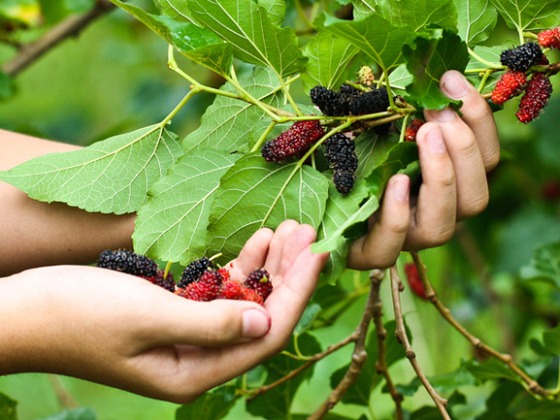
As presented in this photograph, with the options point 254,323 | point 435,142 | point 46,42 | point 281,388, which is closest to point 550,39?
point 435,142

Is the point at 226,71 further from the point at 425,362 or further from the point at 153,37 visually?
the point at 153,37

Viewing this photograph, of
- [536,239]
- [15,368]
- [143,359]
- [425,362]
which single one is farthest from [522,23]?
[425,362]

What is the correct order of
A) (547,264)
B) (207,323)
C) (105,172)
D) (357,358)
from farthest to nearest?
(547,264) → (357,358) → (105,172) → (207,323)

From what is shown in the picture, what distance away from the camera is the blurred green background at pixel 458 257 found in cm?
177

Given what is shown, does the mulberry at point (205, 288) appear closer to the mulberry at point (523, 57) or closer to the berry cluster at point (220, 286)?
the berry cluster at point (220, 286)

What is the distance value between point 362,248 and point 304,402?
1.51 meters

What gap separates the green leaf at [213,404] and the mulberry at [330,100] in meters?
0.43

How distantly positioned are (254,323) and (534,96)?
1.09ft

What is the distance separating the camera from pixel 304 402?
2246 mm

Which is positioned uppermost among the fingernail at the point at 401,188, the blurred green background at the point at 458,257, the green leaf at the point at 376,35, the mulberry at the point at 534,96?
the green leaf at the point at 376,35

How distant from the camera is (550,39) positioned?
0.78 metres

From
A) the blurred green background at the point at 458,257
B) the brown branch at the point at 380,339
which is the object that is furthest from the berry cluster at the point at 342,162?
the blurred green background at the point at 458,257

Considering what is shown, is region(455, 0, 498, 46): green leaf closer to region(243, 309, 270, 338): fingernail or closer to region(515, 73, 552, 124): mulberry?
region(515, 73, 552, 124): mulberry

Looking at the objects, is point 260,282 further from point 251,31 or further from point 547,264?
point 547,264
